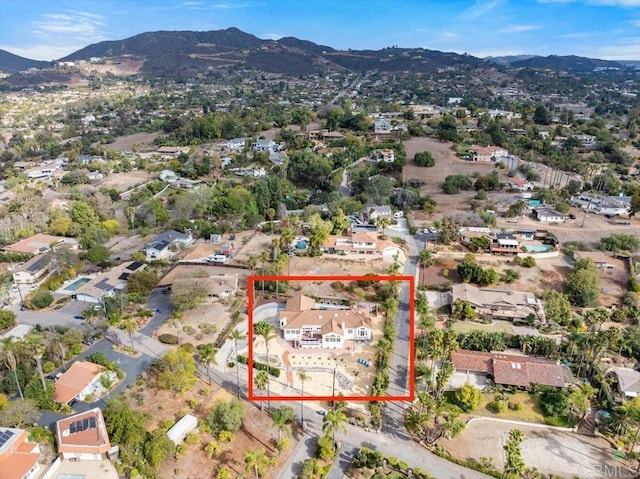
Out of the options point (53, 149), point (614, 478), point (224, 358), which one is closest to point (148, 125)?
point (53, 149)

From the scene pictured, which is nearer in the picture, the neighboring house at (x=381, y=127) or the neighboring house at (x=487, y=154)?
the neighboring house at (x=487, y=154)

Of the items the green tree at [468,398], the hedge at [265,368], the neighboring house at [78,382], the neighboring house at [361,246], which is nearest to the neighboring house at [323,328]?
the hedge at [265,368]

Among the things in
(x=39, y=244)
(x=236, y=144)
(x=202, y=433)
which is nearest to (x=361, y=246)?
(x=202, y=433)

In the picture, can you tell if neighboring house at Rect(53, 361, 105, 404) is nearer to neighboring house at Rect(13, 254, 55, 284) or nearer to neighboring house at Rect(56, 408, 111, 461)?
neighboring house at Rect(56, 408, 111, 461)

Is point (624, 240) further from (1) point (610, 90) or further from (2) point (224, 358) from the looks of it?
(1) point (610, 90)

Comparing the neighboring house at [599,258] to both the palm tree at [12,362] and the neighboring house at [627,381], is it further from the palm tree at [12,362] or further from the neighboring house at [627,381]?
the palm tree at [12,362]

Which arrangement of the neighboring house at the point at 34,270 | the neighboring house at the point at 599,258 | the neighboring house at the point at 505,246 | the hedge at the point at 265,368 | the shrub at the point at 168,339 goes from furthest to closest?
the neighboring house at the point at 505,246, the neighboring house at the point at 599,258, the neighboring house at the point at 34,270, the shrub at the point at 168,339, the hedge at the point at 265,368

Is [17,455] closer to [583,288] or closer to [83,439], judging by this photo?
[83,439]
